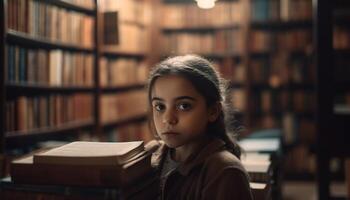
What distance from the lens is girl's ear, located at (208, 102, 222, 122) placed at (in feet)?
3.63

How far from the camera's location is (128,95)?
4594 mm

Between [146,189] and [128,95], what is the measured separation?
359 centimetres

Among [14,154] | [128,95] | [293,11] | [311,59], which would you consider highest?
[293,11]

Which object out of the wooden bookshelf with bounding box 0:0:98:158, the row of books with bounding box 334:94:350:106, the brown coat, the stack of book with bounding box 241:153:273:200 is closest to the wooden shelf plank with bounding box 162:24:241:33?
the row of books with bounding box 334:94:350:106

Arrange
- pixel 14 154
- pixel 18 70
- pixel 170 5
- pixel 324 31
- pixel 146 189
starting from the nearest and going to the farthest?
pixel 146 189, pixel 324 31, pixel 14 154, pixel 18 70, pixel 170 5

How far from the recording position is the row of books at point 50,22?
8.91 feet

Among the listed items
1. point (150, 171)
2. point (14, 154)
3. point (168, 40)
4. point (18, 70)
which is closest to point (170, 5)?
point (168, 40)

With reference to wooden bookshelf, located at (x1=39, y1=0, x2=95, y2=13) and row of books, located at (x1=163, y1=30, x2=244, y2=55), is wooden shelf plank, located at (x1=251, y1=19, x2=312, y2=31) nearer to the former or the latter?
row of books, located at (x1=163, y1=30, x2=244, y2=55)

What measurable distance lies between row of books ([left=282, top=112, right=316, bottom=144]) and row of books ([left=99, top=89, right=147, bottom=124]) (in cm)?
160

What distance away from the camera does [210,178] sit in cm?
98

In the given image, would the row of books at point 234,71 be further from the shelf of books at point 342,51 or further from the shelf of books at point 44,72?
the shelf of books at point 44,72

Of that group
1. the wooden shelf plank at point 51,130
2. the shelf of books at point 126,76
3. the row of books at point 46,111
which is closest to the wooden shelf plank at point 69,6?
the shelf of books at point 126,76

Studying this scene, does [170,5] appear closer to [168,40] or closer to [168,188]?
[168,40]

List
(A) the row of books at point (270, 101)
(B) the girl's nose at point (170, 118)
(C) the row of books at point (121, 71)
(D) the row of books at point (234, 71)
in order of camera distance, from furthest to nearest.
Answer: (D) the row of books at point (234, 71) < (A) the row of books at point (270, 101) < (C) the row of books at point (121, 71) < (B) the girl's nose at point (170, 118)
